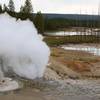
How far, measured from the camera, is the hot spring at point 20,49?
1562 cm

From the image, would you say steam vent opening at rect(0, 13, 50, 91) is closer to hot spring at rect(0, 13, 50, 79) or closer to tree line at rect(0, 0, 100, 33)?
hot spring at rect(0, 13, 50, 79)

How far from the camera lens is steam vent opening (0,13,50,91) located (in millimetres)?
15547

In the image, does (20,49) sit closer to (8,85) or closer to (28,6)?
(8,85)

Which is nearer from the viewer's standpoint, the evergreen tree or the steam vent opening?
the steam vent opening

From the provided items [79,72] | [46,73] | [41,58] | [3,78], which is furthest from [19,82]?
[79,72]

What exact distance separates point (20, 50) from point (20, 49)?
0.05 m

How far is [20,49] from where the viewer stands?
15.9 m

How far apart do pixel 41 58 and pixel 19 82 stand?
1.77m

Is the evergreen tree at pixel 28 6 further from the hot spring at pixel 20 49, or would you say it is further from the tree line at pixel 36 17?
the hot spring at pixel 20 49

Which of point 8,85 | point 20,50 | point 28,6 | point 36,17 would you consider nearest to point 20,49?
point 20,50

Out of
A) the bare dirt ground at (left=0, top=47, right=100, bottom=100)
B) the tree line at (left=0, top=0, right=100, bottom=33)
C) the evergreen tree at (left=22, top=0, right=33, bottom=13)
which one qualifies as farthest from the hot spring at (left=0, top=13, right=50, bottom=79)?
the evergreen tree at (left=22, top=0, right=33, bottom=13)

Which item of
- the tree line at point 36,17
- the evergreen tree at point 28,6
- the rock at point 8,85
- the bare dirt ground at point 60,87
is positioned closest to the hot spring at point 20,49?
the rock at point 8,85

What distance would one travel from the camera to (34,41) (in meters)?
16.6

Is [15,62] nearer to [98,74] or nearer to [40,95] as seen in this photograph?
[40,95]
